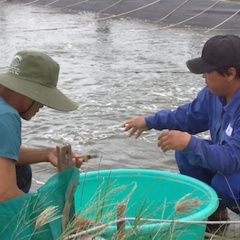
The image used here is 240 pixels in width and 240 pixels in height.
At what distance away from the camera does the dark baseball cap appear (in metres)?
3.61

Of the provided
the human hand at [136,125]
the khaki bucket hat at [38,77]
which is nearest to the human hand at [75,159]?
the khaki bucket hat at [38,77]

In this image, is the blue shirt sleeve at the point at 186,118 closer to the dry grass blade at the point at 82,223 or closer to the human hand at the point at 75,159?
the human hand at the point at 75,159

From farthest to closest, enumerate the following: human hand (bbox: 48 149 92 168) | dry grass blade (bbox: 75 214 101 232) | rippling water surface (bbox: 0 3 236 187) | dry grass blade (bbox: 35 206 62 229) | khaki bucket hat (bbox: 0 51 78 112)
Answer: rippling water surface (bbox: 0 3 236 187) → human hand (bbox: 48 149 92 168) → khaki bucket hat (bbox: 0 51 78 112) → dry grass blade (bbox: 75 214 101 232) → dry grass blade (bbox: 35 206 62 229)

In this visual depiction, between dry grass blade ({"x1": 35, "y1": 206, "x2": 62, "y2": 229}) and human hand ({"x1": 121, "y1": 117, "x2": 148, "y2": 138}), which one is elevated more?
dry grass blade ({"x1": 35, "y1": 206, "x2": 62, "y2": 229})

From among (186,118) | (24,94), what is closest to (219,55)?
(186,118)

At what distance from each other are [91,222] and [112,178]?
1.01 metres

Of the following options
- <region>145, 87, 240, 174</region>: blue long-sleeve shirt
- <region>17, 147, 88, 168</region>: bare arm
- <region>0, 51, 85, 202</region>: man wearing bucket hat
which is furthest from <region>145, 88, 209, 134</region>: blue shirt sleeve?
<region>0, 51, 85, 202</region>: man wearing bucket hat

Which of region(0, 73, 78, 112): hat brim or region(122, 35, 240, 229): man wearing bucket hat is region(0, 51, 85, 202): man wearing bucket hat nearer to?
region(0, 73, 78, 112): hat brim

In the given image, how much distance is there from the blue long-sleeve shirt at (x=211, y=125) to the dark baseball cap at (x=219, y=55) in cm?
21

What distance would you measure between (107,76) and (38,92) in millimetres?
5491

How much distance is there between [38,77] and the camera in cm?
296

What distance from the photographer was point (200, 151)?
349 centimetres

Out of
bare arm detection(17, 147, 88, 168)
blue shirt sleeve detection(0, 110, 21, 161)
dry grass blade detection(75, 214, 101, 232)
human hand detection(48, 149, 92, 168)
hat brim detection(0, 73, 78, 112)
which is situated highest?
hat brim detection(0, 73, 78, 112)

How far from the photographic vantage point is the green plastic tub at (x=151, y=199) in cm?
295
